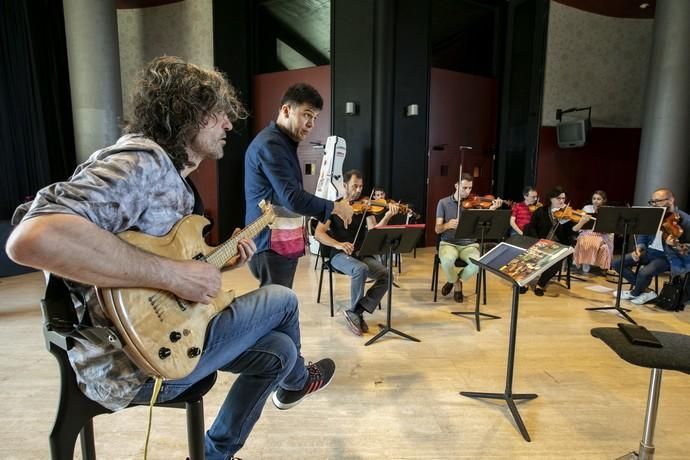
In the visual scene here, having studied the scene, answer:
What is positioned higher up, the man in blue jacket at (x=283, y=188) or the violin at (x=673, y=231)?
the man in blue jacket at (x=283, y=188)

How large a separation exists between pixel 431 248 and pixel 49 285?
235 inches

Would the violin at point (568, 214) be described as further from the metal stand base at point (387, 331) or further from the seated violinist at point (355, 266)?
the metal stand base at point (387, 331)

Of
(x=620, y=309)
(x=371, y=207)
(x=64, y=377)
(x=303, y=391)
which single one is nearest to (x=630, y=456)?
(x=303, y=391)

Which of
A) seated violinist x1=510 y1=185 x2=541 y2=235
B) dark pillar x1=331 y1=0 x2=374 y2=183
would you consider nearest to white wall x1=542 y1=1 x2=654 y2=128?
seated violinist x1=510 y1=185 x2=541 y2=235

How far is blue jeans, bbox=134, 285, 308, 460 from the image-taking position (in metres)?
1.10

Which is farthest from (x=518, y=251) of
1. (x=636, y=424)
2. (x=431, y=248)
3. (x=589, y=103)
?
(x=589, y=103)

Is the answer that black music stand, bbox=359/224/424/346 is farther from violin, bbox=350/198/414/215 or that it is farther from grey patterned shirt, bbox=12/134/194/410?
grey patterned shirt, bbox=12/134/194/410

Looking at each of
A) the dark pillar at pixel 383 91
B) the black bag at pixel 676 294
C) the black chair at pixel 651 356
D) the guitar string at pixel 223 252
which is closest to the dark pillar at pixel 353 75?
the dark pillar at pixel 383 91

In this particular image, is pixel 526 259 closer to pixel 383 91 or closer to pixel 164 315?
pixel 164 315

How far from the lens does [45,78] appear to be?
566 cm

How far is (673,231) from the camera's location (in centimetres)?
348

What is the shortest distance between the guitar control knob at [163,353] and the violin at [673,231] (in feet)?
14.1

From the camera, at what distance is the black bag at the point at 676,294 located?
3.54 meters

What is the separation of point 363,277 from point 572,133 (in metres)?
5.26
